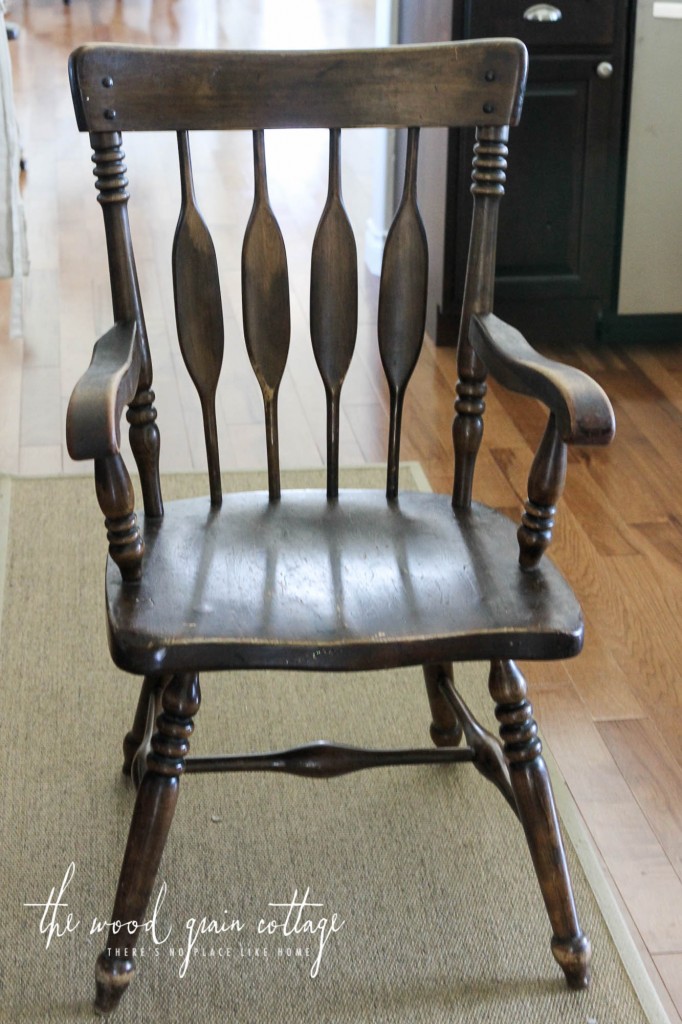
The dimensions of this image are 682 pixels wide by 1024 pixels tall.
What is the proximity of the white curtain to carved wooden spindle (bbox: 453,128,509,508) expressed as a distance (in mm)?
1932

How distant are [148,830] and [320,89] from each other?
0.80m

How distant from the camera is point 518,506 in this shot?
7.57 ft

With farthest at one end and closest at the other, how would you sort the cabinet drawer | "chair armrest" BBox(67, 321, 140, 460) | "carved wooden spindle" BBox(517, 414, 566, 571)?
1. the cabinet drawer
2. "carved wooden spindle" BBox(517, 414, 566, 571)
3. "chair armrest" BBox(67, 321, 140, 460)

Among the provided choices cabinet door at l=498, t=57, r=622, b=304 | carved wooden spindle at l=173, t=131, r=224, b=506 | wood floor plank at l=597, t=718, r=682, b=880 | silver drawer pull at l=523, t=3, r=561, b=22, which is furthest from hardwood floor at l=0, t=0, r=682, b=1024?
silver drawer pull at l=523, t=3, r=561, b=22

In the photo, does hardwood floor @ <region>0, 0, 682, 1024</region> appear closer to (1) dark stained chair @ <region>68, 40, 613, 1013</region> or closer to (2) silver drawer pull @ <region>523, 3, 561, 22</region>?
(1) dark stained chair @ <region>68, 40, 613, 1013</region>

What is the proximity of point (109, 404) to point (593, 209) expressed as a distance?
2.15 meters

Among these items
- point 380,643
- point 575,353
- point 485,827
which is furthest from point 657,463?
point 380,643

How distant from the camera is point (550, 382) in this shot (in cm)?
116

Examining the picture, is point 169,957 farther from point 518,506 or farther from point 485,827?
point 518,506

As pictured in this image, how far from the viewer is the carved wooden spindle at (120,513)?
1133mm

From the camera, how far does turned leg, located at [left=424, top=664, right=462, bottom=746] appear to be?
5.10 feet

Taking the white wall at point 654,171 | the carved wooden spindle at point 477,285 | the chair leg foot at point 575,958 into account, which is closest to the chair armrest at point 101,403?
the carved wooden spindle at point 477,285

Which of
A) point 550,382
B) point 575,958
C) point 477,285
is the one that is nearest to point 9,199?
point 477,285

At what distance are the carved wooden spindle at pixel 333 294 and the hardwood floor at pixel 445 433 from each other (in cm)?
58
